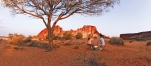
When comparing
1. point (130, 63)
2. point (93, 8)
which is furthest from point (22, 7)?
point (130, 63)

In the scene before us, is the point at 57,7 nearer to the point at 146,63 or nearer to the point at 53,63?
the point at 53,63

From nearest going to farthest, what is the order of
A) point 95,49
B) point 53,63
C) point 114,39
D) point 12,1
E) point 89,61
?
point 89,61
point 53,63
point 95,49
point 12,1
point 114,39

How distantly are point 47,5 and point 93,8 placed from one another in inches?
174

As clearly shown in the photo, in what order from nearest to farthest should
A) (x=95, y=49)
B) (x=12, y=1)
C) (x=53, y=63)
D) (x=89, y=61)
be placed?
(x=89, y=61) → (x=53, y=63) → (x=95, y=49) → (x=12, y=1)

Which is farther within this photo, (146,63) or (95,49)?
(95,49)

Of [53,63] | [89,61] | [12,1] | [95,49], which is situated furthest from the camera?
[12,1]

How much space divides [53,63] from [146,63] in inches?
215

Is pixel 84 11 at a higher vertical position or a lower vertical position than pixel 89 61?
higher

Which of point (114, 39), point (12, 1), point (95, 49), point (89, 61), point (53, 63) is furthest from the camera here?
point (114, 39)

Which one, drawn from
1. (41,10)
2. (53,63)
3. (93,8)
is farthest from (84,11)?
(53,63)

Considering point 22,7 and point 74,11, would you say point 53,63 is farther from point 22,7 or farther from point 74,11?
point 22,7

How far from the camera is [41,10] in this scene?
18.7 meters

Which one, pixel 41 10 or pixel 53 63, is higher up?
pixel 41 10

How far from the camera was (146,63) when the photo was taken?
1117cm
